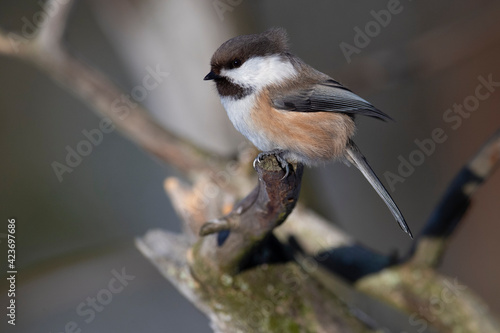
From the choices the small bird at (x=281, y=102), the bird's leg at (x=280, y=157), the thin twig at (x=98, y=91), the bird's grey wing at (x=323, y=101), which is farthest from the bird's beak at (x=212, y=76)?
the thin twig at (x=98, y=91)

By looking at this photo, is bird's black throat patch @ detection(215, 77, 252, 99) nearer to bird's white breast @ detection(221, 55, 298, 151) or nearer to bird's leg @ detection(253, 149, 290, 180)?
bird's white breast @ detection(221, 55, 298, 151)

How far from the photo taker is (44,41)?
3.09 metres

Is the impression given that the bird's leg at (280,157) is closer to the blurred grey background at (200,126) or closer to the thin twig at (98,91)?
the thin twig at (98,91)

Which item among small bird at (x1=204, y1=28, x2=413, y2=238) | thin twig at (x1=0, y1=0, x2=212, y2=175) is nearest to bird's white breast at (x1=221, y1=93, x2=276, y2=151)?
small bird at (x1=204, y1=28, x2=413, y2=238)

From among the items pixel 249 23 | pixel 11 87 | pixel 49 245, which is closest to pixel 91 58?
pixel 11 87

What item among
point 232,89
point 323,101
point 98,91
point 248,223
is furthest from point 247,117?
point 98,91

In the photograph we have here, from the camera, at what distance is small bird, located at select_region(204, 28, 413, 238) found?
6.41 ft

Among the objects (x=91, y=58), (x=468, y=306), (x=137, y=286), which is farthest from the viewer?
(x=91, y=58)

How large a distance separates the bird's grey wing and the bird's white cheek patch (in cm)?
8

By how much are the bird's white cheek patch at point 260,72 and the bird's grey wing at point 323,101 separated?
79 millimetres

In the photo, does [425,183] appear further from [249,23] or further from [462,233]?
[249,23]

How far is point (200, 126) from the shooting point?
4082mm

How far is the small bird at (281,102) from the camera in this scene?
6.41ft

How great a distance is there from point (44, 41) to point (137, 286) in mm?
1814
